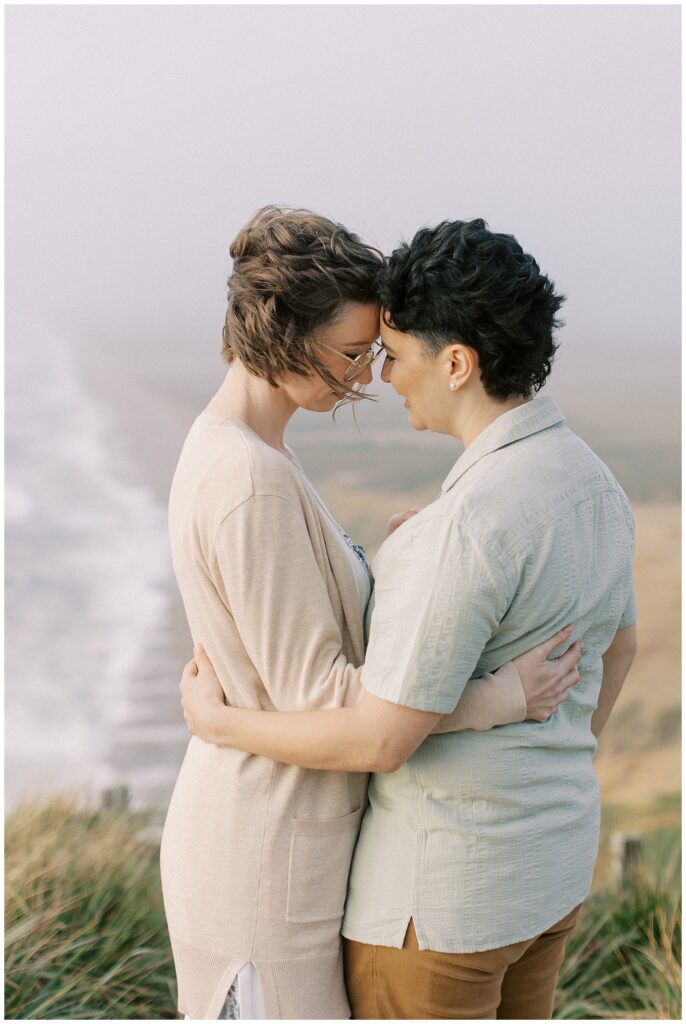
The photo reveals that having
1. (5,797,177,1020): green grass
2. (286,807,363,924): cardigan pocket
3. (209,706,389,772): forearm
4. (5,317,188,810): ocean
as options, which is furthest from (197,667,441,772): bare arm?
(5,317,188,810): ocean

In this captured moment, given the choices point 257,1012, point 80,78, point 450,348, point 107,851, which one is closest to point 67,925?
point 107,851

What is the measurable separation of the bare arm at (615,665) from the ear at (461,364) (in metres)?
0.61

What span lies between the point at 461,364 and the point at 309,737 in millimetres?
616

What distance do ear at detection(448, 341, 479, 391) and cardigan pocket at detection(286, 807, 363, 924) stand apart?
734 mm

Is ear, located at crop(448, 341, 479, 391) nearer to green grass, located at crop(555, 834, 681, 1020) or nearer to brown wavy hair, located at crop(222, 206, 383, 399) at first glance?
brown wavy hair, located at crop(222, 206, 383, 399)

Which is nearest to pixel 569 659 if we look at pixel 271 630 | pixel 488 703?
pixel 488 703

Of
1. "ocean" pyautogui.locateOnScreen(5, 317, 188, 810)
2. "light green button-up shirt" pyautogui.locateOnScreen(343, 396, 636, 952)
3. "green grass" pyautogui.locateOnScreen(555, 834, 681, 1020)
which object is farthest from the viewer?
"ocean" pyautogui.locateOnScreen(5, 317, 188, 810)

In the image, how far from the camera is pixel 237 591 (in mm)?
1506

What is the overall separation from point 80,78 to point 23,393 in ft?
3.97

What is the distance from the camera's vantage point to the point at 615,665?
6.05 ft

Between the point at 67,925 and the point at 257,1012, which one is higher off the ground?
the point at 257,1012

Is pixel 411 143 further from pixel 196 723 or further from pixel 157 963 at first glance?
pixel 157 963

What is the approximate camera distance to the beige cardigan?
59.2 inches

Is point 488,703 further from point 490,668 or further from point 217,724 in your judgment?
point 217,724
